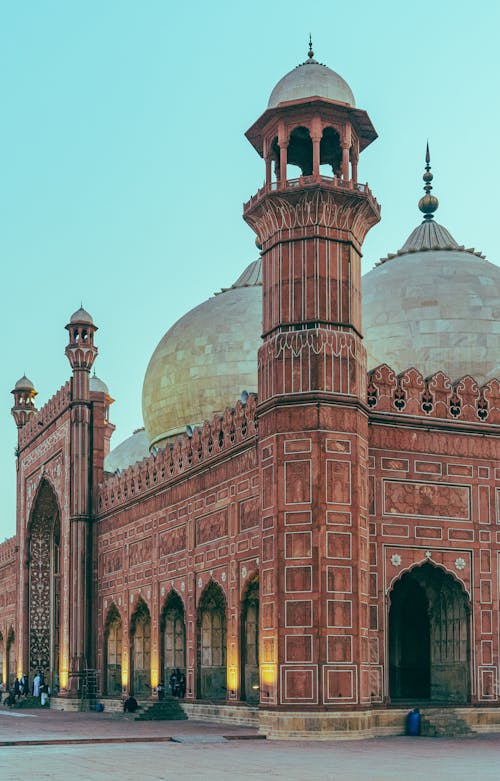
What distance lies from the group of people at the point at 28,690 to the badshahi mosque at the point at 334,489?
5.51 m

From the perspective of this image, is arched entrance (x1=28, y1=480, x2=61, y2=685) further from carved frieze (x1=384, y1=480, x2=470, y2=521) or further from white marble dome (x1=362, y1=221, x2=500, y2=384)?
carved frieze (x1=384, y1=480, x2=470, y2=521)

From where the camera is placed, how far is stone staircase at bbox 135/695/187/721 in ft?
70.2

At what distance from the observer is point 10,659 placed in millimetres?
38625

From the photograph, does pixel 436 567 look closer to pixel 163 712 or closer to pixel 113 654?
pixel 163 712

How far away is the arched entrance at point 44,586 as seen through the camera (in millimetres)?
32062

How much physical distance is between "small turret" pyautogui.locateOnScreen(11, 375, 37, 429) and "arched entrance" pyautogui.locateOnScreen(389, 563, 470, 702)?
17511 mm

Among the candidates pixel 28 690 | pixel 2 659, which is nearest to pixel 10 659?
pixel 2 659

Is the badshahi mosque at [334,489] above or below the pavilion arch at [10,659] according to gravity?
above

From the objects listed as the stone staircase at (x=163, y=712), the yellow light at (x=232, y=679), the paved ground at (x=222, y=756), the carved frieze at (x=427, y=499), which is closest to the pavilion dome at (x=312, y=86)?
the carved frieze at (x=427, y=499)

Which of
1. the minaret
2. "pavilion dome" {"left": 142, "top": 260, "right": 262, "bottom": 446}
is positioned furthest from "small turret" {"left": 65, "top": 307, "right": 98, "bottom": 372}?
"pavilion dome" {"left": 142, "top": 260, "right": 262, "bottom": 446}

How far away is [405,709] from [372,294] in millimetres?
8849

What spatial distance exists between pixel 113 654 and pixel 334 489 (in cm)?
1251

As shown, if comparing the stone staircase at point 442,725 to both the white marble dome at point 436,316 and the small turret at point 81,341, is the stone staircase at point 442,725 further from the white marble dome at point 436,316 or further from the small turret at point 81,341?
the small turret at point 81,341

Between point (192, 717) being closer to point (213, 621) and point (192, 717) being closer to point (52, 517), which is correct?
point (213, 621)
